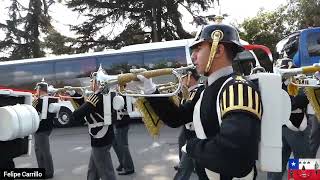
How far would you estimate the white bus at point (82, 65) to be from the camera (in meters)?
16.5

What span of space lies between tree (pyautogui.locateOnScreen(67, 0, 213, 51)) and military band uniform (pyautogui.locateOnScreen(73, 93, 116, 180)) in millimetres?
19057

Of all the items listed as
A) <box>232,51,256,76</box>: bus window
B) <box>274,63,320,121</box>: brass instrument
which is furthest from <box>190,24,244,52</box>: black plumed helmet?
<box>232,51,256,76</box>: bus window

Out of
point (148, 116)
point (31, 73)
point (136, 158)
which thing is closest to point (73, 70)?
point (31, 73)

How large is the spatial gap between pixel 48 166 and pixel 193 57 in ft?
18.2

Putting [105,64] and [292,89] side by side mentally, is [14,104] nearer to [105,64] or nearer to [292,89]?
[292,89]

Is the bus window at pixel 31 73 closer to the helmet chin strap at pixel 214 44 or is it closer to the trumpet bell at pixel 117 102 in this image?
the trumpet bell at pixel 117 102

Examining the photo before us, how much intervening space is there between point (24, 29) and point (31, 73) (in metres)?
11.9

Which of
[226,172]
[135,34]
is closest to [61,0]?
[135,34]

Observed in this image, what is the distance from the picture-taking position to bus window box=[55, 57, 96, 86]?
1722 cm

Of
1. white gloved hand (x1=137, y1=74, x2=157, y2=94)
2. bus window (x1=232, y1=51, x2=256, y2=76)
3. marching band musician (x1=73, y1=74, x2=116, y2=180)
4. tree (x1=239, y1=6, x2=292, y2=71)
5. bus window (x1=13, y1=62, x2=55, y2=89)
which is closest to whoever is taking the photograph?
white gloved hand (x1=137, y1=74, x2=157, y2=94)

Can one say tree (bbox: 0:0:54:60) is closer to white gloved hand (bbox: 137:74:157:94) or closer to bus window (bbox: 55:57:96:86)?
bus window (bbox: 55:57:96:86)

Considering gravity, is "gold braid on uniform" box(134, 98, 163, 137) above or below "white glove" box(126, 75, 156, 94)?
below

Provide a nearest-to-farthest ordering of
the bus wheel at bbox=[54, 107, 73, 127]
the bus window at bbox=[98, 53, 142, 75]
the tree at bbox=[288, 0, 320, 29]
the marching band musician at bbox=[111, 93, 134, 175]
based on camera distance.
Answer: the marching band musician at bbox=[111, 93, 134, 175] < the bus window at bbox=[98, 53, 142, 75] < the bus wheel at bbox=[54, 107, 73, 127] < the tree at bbox=[288, 0, 320, 29]

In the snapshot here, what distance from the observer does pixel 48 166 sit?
770 centimetres
